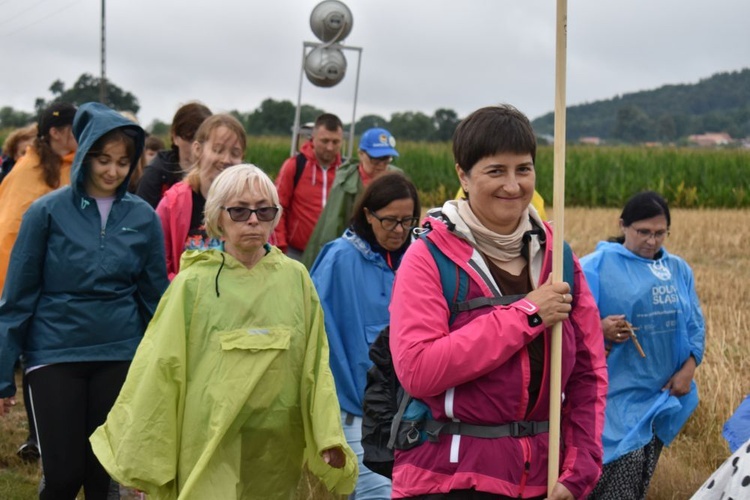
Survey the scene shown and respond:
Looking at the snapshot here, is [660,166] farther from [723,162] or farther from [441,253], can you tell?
[441,253]

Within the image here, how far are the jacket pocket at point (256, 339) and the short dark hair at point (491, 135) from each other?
4.30 ft

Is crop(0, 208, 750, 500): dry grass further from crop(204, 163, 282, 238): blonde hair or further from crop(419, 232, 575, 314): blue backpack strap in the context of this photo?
crop(419, 232, 575, 314): blue backpack strap

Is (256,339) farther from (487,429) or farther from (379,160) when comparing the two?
(379,160)

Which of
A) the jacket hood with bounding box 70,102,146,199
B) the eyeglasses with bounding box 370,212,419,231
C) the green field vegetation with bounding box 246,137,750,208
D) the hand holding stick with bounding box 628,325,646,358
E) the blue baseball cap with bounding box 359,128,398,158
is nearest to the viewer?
the jacket hood with bounding box 70,102,146,199

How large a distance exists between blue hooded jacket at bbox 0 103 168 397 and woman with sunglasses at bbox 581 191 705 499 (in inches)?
94.8

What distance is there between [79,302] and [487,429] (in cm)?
259

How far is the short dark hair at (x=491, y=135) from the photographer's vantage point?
3340 millimetres

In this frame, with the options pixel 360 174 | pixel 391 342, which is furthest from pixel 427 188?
pixel 391 342

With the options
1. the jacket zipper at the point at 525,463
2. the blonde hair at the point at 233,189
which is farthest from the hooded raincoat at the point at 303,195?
the jacket zipper at the point at 525,463

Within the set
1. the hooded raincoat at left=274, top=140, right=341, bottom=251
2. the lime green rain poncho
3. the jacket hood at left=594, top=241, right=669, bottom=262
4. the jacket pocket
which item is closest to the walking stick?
the lime green rain poncho

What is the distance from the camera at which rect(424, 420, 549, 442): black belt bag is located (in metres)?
3.26

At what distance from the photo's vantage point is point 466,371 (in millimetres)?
3148

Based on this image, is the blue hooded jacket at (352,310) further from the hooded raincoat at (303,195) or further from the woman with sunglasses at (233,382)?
the hooded raincoat at (303,195)

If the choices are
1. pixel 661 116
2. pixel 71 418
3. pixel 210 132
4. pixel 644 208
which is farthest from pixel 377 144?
pixel 661 116
